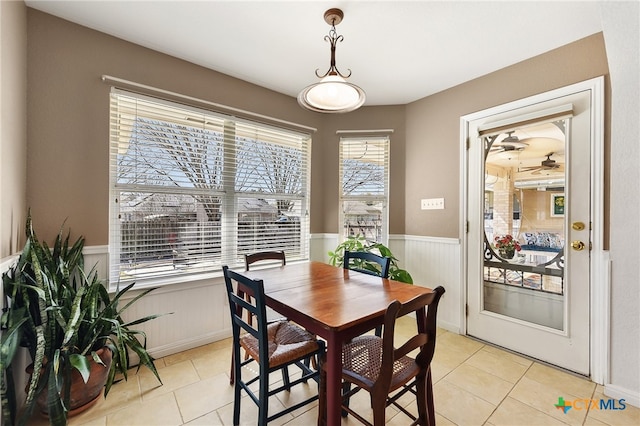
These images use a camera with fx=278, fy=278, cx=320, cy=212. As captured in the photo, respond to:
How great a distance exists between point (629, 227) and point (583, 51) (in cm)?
133

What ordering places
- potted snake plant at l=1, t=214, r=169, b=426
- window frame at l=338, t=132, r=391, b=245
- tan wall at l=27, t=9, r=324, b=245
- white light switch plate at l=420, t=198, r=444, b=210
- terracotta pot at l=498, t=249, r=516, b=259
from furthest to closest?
window frame at l=338, t=132, r=391, b=245, white light switch plate at l=420, t=198, r=444, b=210, terracotta pot at l=498, t=249, r=516, b=259, tan wall at l=27, t=9, r=324, b=245, potted snake plant at l=1, t=214, r=169, b=426

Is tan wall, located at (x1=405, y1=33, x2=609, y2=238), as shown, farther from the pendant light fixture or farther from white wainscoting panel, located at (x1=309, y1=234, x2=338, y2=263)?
the pendant light fixture

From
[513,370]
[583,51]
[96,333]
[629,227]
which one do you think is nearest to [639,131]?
[629,227]

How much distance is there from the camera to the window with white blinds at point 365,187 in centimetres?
335

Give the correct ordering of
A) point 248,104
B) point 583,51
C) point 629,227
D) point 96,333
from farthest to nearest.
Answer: point 248,104, point 583,51, point 629,227, point 96,333

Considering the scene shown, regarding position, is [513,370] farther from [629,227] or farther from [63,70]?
[63,70]

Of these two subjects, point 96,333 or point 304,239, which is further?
point 304,239

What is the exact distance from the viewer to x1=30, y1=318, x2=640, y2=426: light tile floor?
1.64m

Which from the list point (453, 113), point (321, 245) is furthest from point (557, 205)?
point (321, 245)

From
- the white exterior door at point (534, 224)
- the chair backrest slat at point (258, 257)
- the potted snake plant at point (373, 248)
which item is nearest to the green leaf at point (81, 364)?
the chair backrest slat at point (258, 257)

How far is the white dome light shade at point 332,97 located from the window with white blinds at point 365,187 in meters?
1.53

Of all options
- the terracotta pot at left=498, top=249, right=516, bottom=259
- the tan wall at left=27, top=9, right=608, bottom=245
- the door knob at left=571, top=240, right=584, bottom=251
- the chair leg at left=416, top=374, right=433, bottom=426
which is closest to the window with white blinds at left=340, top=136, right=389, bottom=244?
the tan wall at left=27, top=9, right=608, bottom=245

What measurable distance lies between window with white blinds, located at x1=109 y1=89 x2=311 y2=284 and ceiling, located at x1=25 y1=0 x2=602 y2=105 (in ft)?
1.62

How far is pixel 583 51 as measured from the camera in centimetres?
208
